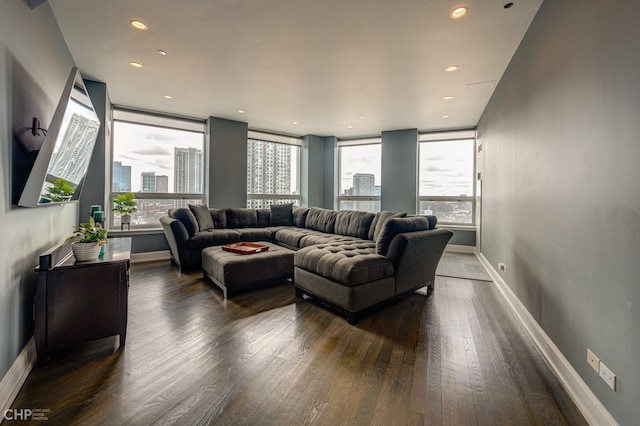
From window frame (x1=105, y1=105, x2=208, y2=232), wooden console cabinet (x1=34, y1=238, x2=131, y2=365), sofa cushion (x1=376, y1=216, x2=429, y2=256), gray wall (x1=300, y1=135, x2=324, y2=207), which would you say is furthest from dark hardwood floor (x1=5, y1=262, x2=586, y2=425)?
gray wall (x1=300, y1=135, x2=324, y2=207)

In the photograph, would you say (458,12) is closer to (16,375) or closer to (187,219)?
(16,375)

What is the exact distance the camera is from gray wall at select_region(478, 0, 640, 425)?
1.22 metres

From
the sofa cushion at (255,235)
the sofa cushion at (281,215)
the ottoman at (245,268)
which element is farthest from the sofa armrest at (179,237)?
the sofa cushion at (281,215)

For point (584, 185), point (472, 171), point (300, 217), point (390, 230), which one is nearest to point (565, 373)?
point (584, 185)

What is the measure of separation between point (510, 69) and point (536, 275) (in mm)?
2300

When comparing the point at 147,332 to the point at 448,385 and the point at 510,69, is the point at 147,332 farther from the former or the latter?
the point at 510,69

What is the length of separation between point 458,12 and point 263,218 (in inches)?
171

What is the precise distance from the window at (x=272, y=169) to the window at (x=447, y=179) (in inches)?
121

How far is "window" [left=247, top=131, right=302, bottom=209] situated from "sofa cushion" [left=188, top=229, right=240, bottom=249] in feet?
6.26

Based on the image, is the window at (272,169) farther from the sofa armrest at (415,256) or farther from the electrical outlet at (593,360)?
the electrical outlet at (593,360)

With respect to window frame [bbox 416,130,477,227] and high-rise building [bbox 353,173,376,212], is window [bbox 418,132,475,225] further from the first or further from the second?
high-rise building [bbox 353,173,376,212]

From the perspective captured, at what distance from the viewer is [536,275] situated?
228cm

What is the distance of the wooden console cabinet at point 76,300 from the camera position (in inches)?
68.9

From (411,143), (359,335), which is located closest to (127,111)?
(359,335)
